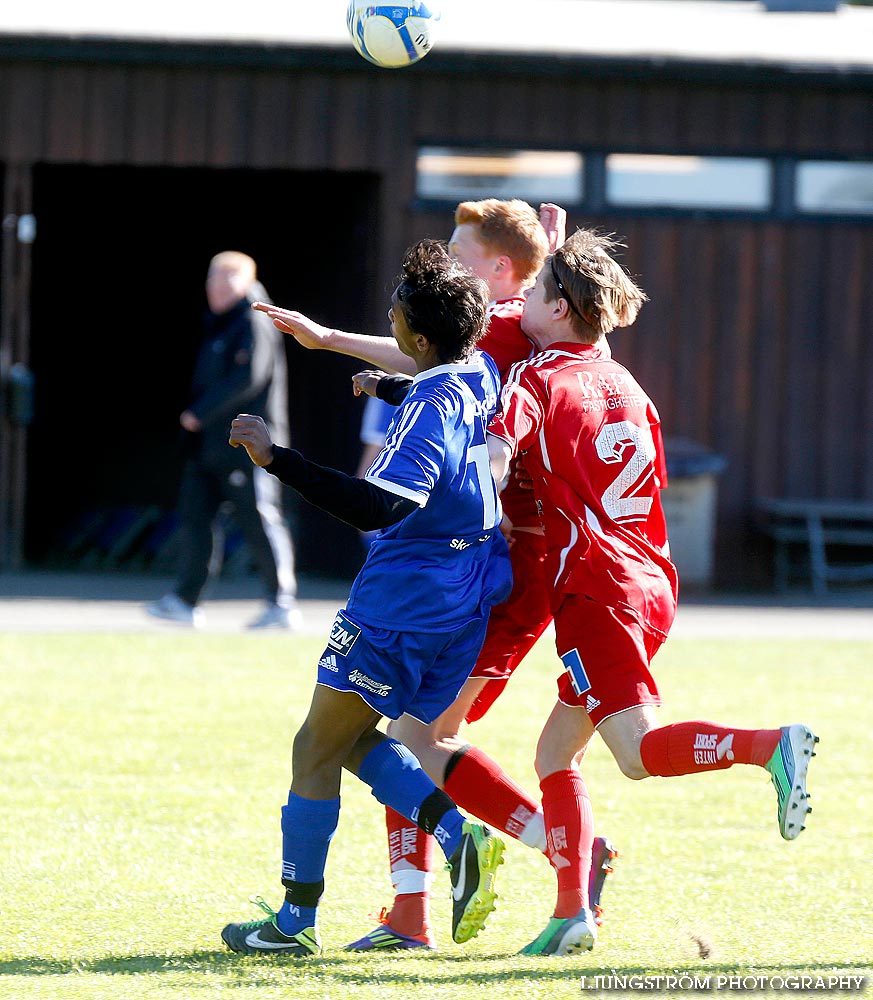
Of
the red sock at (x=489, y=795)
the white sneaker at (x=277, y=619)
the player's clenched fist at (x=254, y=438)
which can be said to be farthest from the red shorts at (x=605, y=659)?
the white sneaker at (x=277, y=619)

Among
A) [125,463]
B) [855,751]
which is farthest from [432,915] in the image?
[125,463]

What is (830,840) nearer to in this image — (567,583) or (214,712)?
(567,583)

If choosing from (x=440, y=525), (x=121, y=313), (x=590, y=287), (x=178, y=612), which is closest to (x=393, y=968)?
(x=440, y=525)

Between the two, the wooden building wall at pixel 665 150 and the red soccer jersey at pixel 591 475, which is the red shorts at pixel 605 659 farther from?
the wooden building wall at pixel 665 150

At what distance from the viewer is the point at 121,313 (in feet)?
66.1

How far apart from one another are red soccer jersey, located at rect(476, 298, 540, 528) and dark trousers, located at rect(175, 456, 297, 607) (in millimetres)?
5838

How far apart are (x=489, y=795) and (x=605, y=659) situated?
22.6 inches

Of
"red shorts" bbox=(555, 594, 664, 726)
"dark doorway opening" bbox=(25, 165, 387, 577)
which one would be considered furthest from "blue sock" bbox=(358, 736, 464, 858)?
"dark doorway opening" bbox=(25, 165, 387, 577)

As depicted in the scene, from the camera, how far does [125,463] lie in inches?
794

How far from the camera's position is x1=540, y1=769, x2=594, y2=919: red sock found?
427 centimetres

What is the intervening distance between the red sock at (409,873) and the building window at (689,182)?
10.3 meters

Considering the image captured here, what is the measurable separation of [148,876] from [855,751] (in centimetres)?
365

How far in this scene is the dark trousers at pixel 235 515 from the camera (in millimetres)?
10383

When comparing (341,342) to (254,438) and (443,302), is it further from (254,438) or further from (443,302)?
(254,438)
